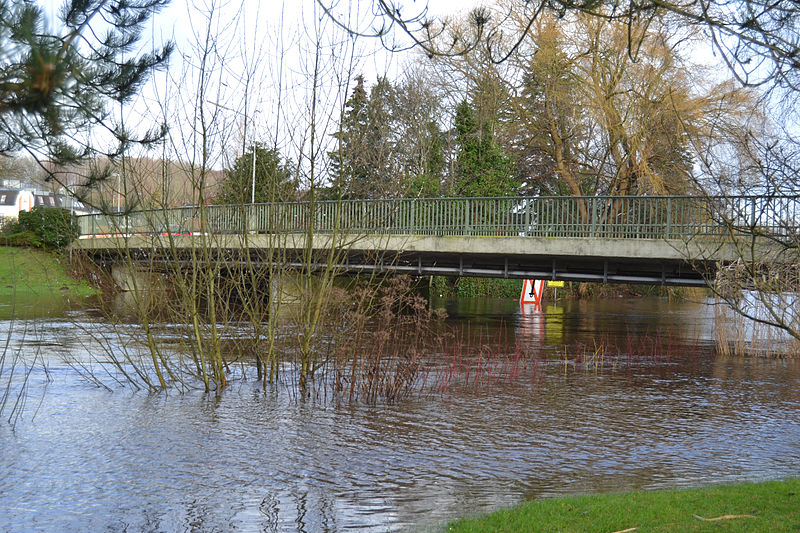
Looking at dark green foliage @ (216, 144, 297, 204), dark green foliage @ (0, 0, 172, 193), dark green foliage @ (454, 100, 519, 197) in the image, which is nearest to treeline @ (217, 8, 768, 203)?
dark green foliage @ (454, 100, 519, 197)

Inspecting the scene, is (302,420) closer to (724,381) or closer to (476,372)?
(476,372)

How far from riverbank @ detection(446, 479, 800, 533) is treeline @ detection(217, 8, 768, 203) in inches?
760

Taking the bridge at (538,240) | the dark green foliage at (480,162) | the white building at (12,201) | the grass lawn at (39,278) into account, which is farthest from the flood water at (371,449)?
the white building at (12,201)

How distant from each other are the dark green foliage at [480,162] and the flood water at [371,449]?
24623 millimetres

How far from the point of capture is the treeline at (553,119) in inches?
1267

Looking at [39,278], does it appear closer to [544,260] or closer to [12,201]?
[544,260]

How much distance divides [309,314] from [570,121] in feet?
91.0

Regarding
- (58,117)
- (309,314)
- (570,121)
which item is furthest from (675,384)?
(570,121)

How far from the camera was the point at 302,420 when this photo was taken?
460 inches

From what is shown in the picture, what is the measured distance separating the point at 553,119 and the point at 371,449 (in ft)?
97.9

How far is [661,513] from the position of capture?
6.60 m

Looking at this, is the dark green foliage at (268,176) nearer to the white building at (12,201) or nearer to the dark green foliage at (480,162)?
the dark green foliage at (480,162)

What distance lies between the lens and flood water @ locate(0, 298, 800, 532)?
7719 mm

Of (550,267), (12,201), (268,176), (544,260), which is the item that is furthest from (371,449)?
(12,201)
